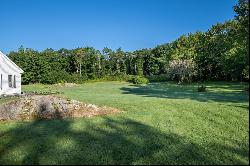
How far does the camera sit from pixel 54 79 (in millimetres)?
76938

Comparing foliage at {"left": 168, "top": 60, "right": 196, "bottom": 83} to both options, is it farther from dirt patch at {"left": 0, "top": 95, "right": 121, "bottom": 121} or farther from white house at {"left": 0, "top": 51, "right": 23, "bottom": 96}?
dirt patch at {"left": 0, "top": 95, "right": 121, "bottom": 121}

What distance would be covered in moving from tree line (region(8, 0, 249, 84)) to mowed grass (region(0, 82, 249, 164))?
28.3 meters

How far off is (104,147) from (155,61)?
9035 cm

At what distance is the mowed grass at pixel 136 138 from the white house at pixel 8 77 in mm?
22256

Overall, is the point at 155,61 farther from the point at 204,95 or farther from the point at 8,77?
the point at 204,95

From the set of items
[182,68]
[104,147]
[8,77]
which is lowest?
[104,147]

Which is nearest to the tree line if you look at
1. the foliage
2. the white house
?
the foliage

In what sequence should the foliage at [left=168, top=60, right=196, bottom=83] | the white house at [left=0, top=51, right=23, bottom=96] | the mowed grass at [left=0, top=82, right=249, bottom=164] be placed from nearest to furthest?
the mowed grass at [left=0, top=82, right=249, bottom=164]
the white house at [left=0, top=51, right=23, bottom=96]
the foliage at [left=168, top=60, right=196, bottom=83]

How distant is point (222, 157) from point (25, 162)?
22.0ft

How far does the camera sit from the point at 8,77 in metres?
40.5

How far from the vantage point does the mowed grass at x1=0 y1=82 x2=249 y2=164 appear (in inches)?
457

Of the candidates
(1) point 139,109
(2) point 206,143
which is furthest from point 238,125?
(1) point 139,109

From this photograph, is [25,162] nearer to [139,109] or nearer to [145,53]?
[139,109]

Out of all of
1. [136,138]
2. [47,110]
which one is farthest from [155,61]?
[136,138]
